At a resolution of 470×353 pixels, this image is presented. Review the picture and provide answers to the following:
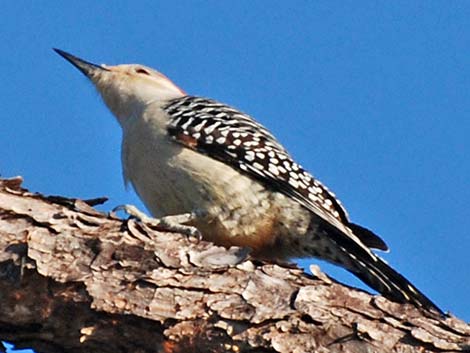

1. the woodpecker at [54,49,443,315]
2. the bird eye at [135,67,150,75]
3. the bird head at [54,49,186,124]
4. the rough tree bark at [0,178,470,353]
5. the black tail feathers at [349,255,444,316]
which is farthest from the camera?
the bird eye at [135,67,150,75]

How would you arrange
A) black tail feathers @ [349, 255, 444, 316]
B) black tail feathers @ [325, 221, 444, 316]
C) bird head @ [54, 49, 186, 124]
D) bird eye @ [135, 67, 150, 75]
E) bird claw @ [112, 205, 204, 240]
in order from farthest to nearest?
bird eye @ [135, 67, 150, 75]
bird head @ [54, 49, 186, 124]
bird claw @ [112, 205, 204, 240]
black tail feathers @ [325, 221, 444, 316]
black tail feathers @ [349, 255, 444, 316]

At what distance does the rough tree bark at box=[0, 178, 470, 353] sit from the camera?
4.68 meters

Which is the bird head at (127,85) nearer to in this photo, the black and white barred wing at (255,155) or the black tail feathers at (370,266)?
the black and white barred wing at (255,155)

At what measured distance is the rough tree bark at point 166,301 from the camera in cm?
468

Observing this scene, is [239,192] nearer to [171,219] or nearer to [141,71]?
[171,219]

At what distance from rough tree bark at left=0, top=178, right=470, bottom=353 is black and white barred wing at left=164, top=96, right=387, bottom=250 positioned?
189 cm

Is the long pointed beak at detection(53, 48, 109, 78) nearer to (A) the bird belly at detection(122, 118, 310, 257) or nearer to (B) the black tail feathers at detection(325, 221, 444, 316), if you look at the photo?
(A) the bird belly at detection(122, 118, 310, 257)

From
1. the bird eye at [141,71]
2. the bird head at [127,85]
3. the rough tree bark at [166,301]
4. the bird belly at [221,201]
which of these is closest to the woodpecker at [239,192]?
the bird belly at [221,201]

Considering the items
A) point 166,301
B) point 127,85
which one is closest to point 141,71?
point 127,85

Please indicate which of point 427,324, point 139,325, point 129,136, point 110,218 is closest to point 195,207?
point 129,136

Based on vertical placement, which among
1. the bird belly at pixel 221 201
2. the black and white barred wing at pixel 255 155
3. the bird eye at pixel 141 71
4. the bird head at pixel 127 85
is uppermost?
the bird eye at pixel 141 71

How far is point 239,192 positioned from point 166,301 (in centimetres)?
227

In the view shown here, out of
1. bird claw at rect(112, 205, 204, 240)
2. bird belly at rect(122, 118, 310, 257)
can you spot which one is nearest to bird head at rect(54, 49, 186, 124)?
bird belly at rect(122, 118, 310, 257)

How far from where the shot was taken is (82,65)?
9.07 meters
